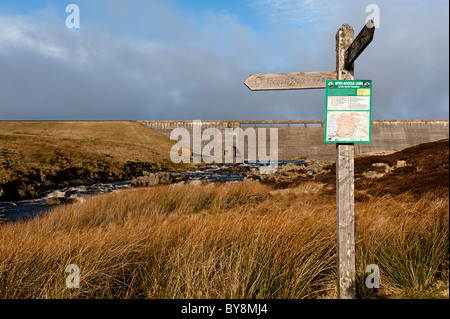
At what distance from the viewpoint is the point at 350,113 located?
10.8 ft

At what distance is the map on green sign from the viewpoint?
3277 millimetres

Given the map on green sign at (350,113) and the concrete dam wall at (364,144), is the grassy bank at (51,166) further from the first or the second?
the concrete dam wall at (364,144)

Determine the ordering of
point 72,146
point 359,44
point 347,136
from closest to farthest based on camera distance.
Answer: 1. point 359,44
2. point 347,136
3. point 72,146

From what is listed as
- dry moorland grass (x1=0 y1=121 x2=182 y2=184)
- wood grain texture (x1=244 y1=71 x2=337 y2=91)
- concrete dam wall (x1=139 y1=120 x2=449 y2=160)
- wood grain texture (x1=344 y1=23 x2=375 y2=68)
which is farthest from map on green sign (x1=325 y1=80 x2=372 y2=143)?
concrete dam wall (x1=139 y1=120 x2=449 y2=160)

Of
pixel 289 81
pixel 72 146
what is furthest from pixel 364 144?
pixel 289 81

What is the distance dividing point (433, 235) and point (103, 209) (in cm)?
727

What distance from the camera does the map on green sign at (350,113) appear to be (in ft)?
10.8

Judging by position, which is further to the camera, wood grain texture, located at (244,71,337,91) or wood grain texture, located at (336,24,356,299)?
wood grain texture, located at (244,71,337,91)

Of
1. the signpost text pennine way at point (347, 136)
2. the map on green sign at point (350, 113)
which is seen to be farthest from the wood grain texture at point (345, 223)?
the map on green sign at point (350, 113)

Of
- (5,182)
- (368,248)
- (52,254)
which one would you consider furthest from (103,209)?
(5,182)

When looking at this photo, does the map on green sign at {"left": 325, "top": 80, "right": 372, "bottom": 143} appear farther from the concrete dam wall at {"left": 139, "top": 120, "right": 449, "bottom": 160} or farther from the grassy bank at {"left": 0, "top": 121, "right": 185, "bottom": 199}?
the concrete dam wall at {"left": 139, "top": 120, "right": 449, "bottom": 160}

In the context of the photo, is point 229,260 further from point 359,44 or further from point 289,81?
point 359,44

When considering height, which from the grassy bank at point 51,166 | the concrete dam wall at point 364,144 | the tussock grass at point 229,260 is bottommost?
the tussock grass at point 229,260
